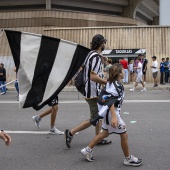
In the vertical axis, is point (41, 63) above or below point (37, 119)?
above

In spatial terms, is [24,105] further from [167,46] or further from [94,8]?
[94,8]

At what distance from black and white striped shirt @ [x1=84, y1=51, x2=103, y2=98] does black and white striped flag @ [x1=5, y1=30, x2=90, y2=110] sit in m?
0.15

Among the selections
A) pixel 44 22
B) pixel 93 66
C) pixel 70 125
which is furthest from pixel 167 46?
pixel 93 66

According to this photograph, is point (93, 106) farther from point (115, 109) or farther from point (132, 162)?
point (132, 162)

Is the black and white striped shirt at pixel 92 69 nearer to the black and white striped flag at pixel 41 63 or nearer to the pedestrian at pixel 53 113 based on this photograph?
the black and white striped flag at pixel 41 63

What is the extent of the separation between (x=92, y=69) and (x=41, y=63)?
32.5 inches

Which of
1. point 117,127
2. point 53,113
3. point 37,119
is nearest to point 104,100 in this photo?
point 117,127

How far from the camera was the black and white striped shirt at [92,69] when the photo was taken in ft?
16.5

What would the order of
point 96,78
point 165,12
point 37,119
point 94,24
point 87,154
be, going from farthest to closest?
1. point 94,24
2. point 165,12
3. point 37,119
4. point 96,78
5. point 87,154

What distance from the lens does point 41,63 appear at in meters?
4.74

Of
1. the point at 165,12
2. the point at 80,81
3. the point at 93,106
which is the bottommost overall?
the point at 93,106

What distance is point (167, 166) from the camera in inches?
183

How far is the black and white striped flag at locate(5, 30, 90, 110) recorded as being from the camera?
4621 mm

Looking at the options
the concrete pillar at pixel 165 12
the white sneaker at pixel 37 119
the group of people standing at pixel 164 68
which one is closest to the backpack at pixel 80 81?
the white sneaker at pixel 37 119
